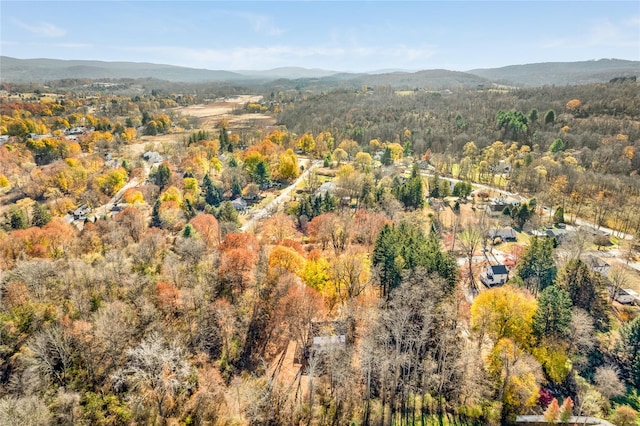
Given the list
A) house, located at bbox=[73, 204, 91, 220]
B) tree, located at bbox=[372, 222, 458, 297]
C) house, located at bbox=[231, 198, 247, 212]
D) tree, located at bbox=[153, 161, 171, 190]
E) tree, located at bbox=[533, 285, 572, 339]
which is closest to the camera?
tree, located at bbox=[533, 285, 572, 339]

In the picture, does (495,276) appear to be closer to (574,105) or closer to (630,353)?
(630,353)

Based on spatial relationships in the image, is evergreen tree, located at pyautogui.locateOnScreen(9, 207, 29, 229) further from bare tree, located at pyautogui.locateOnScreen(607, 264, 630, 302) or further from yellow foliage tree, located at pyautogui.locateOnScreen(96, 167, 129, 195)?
bare tree, located at pyautogui.locateOnScreen(607, 264, 630, 302)

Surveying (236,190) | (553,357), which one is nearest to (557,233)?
(553,357)

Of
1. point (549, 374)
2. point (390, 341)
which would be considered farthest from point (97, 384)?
point (549, 374)

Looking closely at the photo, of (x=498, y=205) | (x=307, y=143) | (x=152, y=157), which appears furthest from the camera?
(x=307, y=143)

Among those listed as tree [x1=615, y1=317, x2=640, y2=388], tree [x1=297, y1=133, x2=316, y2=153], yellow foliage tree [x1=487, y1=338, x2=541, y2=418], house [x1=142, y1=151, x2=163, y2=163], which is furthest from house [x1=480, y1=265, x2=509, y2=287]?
house [x1=142, y1=151, x2=163, y2=163]
